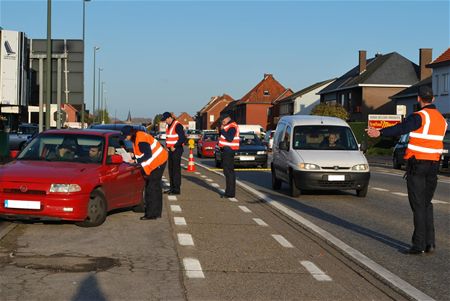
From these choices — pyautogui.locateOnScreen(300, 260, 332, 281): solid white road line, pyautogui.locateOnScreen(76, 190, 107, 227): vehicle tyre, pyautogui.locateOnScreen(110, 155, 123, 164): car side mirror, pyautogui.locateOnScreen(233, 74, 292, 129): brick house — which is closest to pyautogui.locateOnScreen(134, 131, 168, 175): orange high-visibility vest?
pyautogui.locateOnScreen(110, 155, 123, 164): car side mirror

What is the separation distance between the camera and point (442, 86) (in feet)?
158

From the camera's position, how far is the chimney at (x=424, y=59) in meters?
64.3

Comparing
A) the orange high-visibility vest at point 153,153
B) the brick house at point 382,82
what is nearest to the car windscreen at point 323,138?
the orange high-visibility vest at point 153,153

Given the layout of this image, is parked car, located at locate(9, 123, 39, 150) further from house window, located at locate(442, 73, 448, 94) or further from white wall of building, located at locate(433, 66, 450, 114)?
house window, located at locate(442, 73, 448, 94)

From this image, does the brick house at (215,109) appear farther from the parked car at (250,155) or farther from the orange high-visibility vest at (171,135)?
the orange high-visibility vest at (171,135)

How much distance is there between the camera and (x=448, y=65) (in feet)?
154

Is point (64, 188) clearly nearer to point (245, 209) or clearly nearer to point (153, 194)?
point (153, 194)

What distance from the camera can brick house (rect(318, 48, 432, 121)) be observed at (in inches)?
2589

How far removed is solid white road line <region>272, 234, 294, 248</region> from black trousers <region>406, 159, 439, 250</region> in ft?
5.25

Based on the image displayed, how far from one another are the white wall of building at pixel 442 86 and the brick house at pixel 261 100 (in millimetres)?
64007

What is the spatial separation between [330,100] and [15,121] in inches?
1723

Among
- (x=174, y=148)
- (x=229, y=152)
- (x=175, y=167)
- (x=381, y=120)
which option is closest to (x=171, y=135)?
(x=174, y=148)

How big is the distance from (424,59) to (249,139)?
4198 centimetres

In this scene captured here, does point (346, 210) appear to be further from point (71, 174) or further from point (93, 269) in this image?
point (93, 269)
